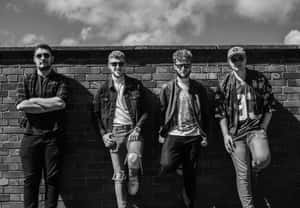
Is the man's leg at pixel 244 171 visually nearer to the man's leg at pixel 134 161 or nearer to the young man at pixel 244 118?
the young man at pixel 244 118

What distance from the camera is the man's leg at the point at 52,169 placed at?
3.85m

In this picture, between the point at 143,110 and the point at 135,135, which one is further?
the point at 143,110

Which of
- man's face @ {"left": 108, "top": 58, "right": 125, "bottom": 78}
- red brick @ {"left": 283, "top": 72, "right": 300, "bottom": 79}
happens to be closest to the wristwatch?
man's face @ {"left": 108, "top": 58, "right": 125, "bottom": 78}

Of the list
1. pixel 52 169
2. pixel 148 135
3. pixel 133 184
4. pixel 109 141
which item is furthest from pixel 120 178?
pixel 148 135

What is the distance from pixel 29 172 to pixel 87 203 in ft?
3.22

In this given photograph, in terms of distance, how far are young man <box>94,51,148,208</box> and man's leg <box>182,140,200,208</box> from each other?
0.50m

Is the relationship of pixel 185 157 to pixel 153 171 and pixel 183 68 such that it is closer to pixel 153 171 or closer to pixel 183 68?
pixel 153 171

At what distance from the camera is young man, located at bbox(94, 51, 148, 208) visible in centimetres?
392

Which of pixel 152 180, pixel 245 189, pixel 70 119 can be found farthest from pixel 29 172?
pixel 245 189

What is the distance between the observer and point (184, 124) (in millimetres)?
3938

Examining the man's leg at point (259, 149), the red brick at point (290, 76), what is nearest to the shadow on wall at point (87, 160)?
the man's leg at point (259, 149)

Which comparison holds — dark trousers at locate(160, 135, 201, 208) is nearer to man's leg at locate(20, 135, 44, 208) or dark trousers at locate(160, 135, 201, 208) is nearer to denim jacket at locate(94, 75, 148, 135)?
denim jacket at locate(94, 75, 148, 135)

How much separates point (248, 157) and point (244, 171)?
0.16 m

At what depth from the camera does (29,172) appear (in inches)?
154
